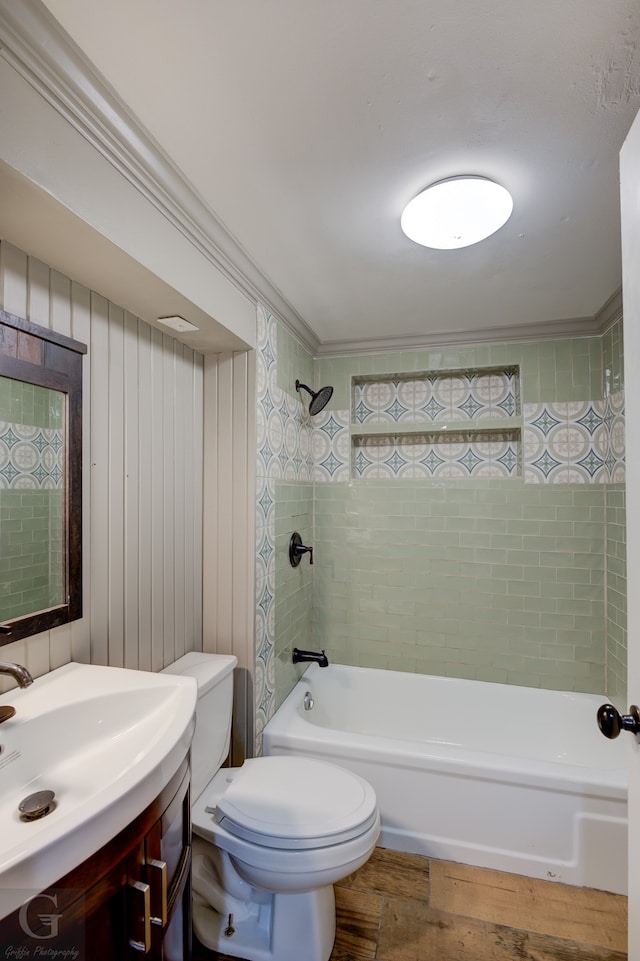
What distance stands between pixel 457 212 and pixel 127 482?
4.49ft

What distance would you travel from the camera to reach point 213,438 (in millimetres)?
1945

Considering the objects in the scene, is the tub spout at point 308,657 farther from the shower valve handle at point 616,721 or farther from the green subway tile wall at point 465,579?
the shower valve handle at point 616,721

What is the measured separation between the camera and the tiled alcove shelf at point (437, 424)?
2.55 m

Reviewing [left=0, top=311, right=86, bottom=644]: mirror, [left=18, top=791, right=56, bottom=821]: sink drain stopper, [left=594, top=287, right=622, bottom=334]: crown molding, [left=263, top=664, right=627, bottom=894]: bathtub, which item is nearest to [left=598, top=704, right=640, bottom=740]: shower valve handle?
[left=18, top=791, right=56, bottom=821]: sink drain stopper

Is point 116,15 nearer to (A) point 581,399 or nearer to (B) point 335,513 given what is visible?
(B) point 335,513

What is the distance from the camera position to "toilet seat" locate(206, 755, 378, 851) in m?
1.29

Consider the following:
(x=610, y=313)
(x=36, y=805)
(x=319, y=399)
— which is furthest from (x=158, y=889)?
(x=610, y=313)

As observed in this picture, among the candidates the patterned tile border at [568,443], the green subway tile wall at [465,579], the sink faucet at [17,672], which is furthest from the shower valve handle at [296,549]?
the sink faucet at [17,672]

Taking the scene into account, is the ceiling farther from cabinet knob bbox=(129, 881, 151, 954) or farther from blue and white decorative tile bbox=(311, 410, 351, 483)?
cabinet knob bbox=(129, 881, 151, 954)

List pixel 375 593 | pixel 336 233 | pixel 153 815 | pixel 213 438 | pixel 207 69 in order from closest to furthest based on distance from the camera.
→ pixel 153 815 → pixel 207 69 → pixel 336 233 → pixel 213 438 → pixel 375 593

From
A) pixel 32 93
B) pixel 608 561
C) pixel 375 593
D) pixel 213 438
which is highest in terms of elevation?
pixel 32 93

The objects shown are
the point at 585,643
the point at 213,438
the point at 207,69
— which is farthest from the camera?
the point at 585,643

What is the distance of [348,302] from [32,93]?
1.46 m

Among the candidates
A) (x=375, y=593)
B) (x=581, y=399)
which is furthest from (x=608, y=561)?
(x=375, y=593)
